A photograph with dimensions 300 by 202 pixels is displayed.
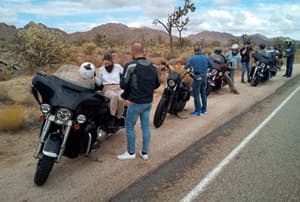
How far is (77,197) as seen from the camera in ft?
16.0

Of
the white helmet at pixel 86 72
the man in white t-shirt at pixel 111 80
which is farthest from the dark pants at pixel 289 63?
the white helmet at pixel 86 72

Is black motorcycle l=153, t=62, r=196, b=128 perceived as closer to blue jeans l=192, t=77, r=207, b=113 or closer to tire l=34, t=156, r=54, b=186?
blue jeans l=192, t=77, r=207, b=113

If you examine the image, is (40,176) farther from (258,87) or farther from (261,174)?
(258,87)

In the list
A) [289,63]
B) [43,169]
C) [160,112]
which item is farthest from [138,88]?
[289,63]

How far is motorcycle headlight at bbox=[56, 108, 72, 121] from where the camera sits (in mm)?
5230

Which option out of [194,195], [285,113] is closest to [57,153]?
[194,195]

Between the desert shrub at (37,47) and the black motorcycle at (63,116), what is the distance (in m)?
16.3

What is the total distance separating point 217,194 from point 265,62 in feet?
44.7

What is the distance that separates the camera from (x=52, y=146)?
5.21m

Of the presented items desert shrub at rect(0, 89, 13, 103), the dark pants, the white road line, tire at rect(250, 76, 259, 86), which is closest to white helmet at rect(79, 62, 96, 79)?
the white road line

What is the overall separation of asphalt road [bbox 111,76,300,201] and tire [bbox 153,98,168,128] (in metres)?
1.34

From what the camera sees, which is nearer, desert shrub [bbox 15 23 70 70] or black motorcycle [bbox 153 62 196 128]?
black motorcycle [bbox 153 62 196 128]

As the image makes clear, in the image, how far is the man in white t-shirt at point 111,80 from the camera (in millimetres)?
6931

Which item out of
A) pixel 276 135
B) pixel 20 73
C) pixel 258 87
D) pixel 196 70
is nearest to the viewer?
pixel 276 135
